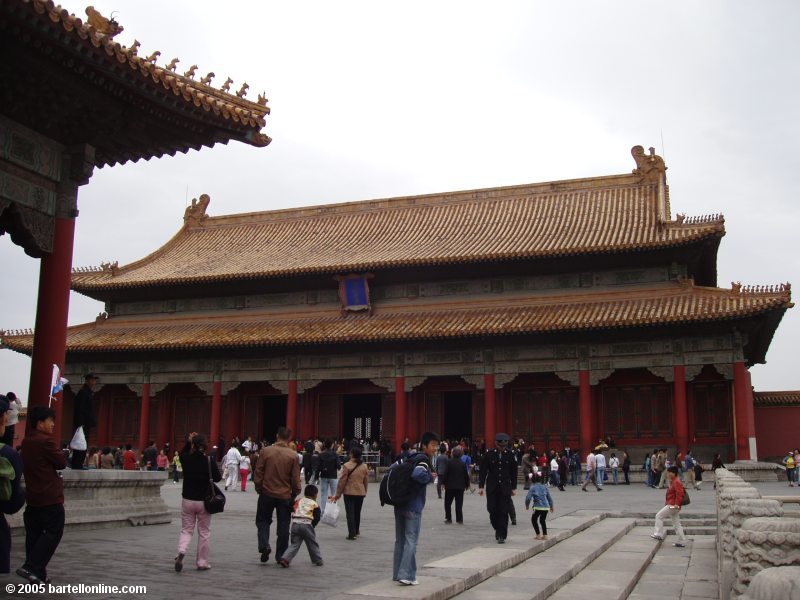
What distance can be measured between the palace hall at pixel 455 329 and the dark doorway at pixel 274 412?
5.8 inches

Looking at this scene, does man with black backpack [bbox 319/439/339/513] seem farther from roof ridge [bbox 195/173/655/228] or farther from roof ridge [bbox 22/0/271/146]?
roof ridge [bbox 195/173/655/228]

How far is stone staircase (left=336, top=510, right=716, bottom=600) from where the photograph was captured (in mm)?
7699

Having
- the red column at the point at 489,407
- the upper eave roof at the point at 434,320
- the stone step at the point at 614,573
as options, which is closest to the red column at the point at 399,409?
the upper eave roof at the point at 434,320

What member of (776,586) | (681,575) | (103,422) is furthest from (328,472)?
(103,422)

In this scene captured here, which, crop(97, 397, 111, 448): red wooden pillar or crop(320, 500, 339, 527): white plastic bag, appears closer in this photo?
crop(320, 500, 339, 527): white plastic bag

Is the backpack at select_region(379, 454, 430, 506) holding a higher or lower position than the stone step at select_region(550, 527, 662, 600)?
higher

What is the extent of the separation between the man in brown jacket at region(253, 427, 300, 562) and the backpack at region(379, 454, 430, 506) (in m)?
1.88

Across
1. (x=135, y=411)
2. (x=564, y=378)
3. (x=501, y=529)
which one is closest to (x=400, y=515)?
(x=501, y=529)

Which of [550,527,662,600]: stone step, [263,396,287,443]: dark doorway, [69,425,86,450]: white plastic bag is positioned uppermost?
[263,396,287,443]: dark doorway

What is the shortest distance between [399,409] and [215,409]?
776cm

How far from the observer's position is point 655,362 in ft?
95.3

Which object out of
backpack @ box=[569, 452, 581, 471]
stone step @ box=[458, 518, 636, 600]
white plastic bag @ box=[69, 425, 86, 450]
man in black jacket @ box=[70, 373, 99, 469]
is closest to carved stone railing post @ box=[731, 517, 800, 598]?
stone step @ box=[458, 518, 636, 600]

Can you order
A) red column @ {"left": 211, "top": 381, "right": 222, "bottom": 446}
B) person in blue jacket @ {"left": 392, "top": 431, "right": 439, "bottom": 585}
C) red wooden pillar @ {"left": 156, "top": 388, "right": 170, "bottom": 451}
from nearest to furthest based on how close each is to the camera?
person in blue jacket @ {"left": 392, "top": 431, "right": 439, "bottom": 585} < red column @ {"left": 211, "top": 381, "right": 222, "bottom": 446} < red wooden pillar @ {"left": 156, "top": 388, "right": 170, "bottom": 451}

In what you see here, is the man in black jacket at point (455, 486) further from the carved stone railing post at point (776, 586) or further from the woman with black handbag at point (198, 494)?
the carved stone railing post at point (776, 586)
